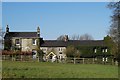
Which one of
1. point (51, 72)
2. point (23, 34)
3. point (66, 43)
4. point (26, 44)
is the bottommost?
point (51, 72)

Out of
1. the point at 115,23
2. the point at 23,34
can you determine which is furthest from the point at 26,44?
the point at 115,23

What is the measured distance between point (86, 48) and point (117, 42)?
37.3m

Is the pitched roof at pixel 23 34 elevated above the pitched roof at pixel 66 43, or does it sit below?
above

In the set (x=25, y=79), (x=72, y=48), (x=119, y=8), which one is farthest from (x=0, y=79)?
(x=72, y=48)

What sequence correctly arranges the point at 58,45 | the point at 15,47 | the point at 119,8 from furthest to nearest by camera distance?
the point at 58,45 → the point at 15,47 → the point at 119,8

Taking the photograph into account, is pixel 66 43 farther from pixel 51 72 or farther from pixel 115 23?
pixel 51 72

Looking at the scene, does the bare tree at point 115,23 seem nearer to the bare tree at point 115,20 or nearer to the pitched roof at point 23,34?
the bare tree at point 115,20

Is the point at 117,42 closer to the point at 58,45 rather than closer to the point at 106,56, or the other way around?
the point at 106,56

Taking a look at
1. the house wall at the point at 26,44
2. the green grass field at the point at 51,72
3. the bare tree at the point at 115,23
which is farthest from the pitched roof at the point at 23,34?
the green grass field at the point at 51,72

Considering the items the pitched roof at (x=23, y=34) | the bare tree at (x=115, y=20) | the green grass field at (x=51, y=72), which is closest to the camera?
the green grass field at (x=51, y=72)

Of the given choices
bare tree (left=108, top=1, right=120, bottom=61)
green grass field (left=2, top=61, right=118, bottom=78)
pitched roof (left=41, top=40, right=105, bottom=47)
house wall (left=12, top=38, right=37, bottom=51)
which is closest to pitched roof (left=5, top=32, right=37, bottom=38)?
house wall (left=12, top=38, right=37, bottom=51)

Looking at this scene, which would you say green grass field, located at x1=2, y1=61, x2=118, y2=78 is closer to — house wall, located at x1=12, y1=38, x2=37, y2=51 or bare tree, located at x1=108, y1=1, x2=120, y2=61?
bare tree, located at x1=108, y1=1, x2=120, y2=61

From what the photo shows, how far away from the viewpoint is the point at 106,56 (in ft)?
296

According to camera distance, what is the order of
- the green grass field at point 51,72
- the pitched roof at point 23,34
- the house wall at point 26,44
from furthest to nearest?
the pitched roof at point 23,34 < the house wall at point 26,44 < the green grass field at point 51,72
